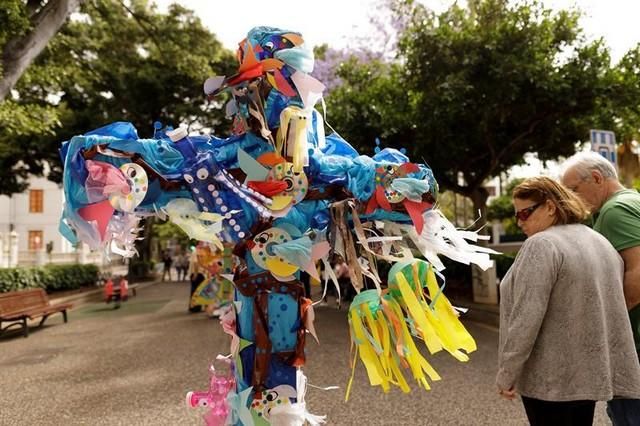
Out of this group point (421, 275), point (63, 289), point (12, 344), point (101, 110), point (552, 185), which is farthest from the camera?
point (101, 110)

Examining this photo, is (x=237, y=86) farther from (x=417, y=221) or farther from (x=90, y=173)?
(x=417, y=221)

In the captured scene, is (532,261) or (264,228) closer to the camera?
(532,261)

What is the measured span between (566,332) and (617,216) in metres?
0.63

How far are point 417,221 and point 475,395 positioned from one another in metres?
3.11

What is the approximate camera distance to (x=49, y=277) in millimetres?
14508

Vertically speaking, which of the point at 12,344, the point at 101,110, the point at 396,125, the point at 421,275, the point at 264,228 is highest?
the point at 101,110

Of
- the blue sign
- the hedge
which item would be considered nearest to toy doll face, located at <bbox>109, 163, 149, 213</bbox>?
the blue sign

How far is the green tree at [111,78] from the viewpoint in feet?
35.6

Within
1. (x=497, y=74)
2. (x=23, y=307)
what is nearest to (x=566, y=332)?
(x=497, y=74)

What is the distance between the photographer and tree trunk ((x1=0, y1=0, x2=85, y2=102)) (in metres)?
7.04

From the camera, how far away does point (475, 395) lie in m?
4.40

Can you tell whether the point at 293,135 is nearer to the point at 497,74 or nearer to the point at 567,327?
the point at 567,327

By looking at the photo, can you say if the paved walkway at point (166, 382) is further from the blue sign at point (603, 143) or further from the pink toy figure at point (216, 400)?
the blue sign at point (603, 143)

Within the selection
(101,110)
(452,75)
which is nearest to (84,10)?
(101,110)
